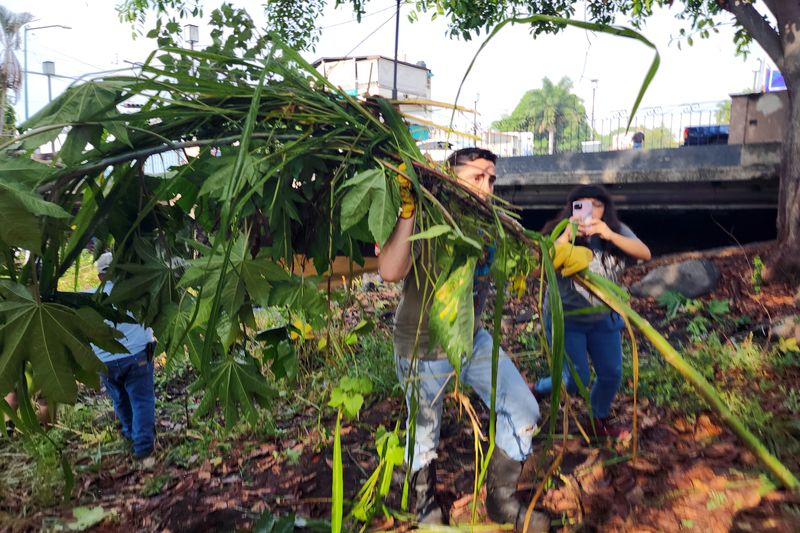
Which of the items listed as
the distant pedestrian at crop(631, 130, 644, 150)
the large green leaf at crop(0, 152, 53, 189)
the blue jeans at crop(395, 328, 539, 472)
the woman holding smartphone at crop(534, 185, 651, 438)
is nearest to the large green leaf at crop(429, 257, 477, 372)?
the blue jeans at crop(395, 328, 539, 472)

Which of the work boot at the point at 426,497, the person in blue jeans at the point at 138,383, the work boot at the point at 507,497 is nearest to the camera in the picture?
the work boot at the point at 507,497

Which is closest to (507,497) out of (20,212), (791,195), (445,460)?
(445,460)

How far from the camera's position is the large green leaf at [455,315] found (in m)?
1.59

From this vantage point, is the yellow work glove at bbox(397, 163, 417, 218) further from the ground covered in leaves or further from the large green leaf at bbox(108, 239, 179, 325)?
the large green leaf at bbox(108, 239, 179, 325)

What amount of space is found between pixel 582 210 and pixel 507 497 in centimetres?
137

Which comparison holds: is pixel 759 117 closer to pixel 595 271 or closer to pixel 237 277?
pixel 595 271

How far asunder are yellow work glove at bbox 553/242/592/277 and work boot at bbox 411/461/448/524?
1.18m

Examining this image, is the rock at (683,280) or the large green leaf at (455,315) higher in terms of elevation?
the large green leaf at (455,315)

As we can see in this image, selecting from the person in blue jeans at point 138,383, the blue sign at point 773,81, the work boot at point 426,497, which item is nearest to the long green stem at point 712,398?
the work boot at point 426,497

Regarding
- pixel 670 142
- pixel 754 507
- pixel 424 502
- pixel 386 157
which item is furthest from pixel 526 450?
pixel 670 142

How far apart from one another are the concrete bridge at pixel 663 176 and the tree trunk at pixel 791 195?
126cm

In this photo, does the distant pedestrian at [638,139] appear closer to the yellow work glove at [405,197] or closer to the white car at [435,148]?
the white car at [435,148]

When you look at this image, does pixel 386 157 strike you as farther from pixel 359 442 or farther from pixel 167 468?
pixel 167 468

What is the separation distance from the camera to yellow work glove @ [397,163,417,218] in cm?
165
